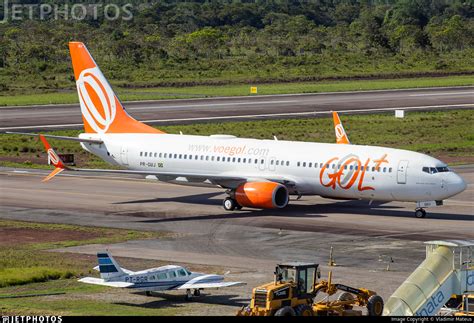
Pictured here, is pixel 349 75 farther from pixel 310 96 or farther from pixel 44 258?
pixel 44 258

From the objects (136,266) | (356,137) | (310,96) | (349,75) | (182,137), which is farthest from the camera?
(349,75)

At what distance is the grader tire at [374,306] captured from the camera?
3803 cm

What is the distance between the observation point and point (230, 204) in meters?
69.2

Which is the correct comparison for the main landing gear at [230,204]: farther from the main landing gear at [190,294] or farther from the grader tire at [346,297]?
the grader tire at [346,297]

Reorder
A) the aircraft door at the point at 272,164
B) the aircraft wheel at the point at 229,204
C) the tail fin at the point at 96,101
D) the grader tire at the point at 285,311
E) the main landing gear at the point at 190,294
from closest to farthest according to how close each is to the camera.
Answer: the grader tire at the point at 285,311 < the main landing gear at the point at 190,294 < the aircraft wheel at the point at 229,204 < the aircraft door at the point at 272,164 < the tail fin at the point at 96,101

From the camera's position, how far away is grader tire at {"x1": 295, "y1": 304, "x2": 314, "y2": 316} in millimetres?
36469

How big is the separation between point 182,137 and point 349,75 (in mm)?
101651

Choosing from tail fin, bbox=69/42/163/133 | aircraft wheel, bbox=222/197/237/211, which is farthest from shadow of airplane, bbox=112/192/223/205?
tail fin, bbox=69/42/163/133

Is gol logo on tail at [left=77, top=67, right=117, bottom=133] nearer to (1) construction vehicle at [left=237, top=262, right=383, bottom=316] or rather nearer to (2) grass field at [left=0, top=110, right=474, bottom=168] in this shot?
(2) grass field at [left=0, top=110, right=474, bottom=168]

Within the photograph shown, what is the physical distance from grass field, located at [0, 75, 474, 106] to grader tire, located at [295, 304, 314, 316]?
104 meters

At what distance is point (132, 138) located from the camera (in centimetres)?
7569

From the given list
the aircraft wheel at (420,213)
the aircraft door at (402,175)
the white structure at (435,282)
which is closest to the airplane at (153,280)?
the white structure at (435,282)

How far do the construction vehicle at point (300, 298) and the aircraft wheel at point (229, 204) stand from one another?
29.7 meters

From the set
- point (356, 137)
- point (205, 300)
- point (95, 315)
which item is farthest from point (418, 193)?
point (356, 137)
